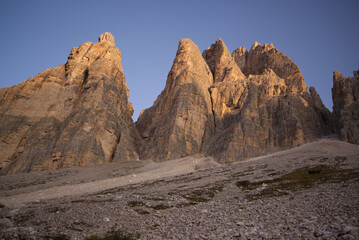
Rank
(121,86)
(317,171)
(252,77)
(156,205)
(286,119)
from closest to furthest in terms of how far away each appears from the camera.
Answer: (156,205) < (317,171) < (286,119) < (121,86) < (252,77)

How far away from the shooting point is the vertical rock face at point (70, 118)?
90.9m

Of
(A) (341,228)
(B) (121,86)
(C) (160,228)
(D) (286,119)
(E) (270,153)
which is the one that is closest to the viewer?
(A) (341,228)

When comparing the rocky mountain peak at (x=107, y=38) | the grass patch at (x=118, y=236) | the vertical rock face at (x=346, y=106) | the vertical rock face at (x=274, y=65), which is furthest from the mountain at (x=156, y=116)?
the grass patch at (x=118, y=236)

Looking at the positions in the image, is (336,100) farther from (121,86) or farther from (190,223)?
(190,223)

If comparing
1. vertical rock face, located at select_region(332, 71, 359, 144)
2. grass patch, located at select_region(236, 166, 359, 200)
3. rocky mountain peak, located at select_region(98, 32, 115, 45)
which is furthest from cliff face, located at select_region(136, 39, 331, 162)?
grass patch, located at select_region(236, 166, 359, 200)

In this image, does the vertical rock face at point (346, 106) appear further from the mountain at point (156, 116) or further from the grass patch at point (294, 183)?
the grass patch at point (294, 183)

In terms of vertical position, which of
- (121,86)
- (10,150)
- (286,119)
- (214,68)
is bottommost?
(10,150)

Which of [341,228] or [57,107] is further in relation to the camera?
[57,107]

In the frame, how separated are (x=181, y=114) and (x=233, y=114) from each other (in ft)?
93.5

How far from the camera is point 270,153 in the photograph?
94938mm

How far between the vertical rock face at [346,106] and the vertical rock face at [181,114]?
51963mm

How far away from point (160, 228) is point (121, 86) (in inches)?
4538

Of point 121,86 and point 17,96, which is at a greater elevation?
point 121,86

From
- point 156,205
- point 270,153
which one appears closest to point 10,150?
point 156,205
